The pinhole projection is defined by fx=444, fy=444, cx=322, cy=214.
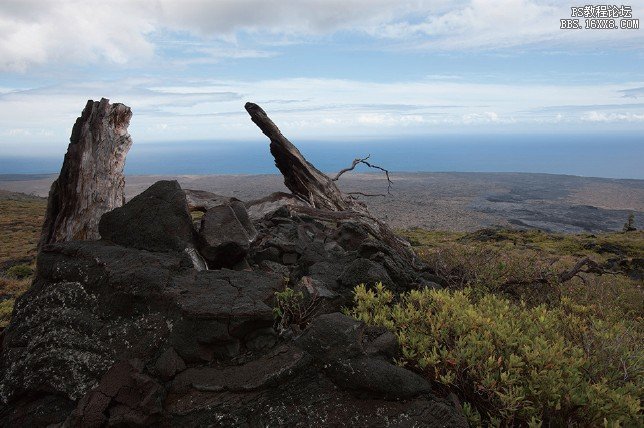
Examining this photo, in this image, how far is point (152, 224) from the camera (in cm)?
877

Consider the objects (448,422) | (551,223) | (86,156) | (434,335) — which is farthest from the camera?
(551,223)

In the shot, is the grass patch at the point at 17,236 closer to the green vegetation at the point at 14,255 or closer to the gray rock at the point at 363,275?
the green vegetation at the point at 14,255

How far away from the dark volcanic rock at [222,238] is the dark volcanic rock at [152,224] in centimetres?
34

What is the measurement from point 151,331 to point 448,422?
4317mm

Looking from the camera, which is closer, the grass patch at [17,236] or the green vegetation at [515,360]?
the green vegetation at [515,360]

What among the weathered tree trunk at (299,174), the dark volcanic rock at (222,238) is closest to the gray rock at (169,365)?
the dark volcanic rock at (222,238)

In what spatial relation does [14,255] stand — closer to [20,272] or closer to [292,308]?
[20,272]

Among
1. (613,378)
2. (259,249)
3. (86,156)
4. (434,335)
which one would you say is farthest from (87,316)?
→ (613,378)

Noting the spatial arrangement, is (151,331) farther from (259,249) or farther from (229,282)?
(259,249)

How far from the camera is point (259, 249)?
10.8m

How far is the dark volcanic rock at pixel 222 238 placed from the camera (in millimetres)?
9220

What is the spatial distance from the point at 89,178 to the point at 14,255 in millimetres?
35000

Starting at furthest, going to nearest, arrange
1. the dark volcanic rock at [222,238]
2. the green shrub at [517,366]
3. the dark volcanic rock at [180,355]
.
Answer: the dark volcanic rock at [222,238] < the dark volcanic rock at [180,355] < the green shrub at [517,366]

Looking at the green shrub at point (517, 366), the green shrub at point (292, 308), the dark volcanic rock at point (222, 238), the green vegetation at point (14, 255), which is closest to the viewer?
the green shrub at point (517, 366)
